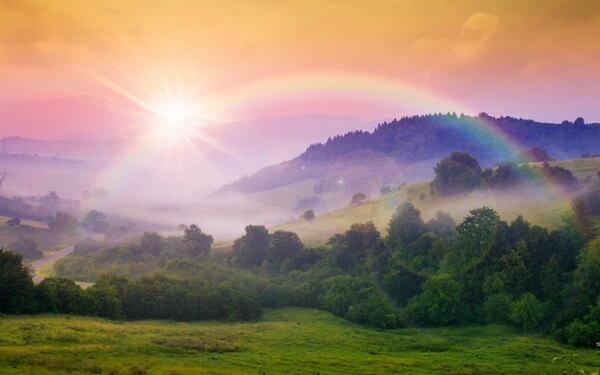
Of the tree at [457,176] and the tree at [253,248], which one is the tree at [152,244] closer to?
the tree at [253,248]

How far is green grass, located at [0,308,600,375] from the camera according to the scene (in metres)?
43.7

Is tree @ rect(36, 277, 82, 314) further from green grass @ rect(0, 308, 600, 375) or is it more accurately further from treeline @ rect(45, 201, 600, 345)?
treeline @ rect(45, 201, 600, 345)

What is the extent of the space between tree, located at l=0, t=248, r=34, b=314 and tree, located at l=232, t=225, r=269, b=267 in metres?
71.4

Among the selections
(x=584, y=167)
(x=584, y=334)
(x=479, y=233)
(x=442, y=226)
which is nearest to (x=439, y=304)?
(x=479, y=233)

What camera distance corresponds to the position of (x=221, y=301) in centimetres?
8938

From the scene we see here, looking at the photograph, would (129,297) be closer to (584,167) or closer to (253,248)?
(253,248)

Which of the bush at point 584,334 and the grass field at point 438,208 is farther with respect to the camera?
the grass field at point 438,208

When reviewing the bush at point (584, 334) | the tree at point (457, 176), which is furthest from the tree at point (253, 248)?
the bush at point (584, 334)

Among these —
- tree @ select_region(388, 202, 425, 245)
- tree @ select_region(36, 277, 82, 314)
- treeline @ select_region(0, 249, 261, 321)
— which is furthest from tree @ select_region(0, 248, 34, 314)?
tree @ select_region(388, 202, 425, 245)

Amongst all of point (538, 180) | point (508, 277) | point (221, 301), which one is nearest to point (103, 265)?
point (221, 301)

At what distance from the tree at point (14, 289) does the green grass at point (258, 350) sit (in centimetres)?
410

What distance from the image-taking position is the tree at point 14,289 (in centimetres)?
6831

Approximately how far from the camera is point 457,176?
568ft

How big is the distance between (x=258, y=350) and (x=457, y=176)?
134 m
